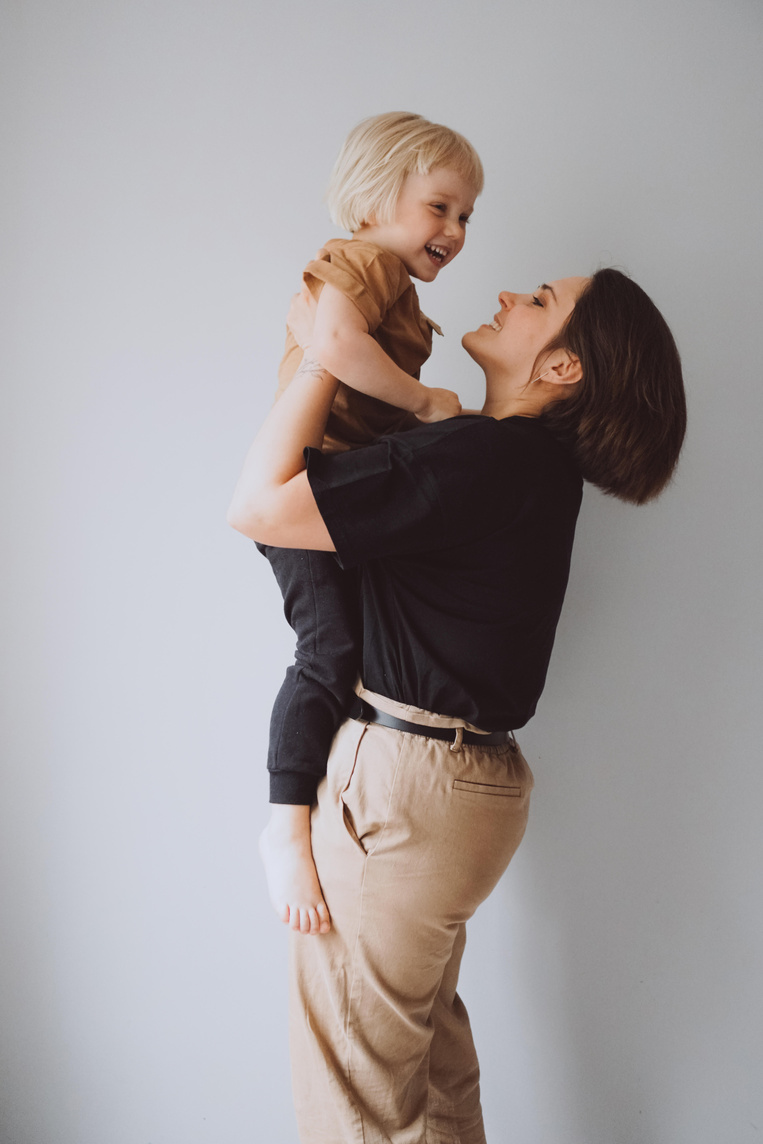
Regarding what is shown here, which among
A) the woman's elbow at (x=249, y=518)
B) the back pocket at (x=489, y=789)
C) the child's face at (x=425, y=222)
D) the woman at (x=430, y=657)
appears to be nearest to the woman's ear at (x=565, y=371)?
the woman at (x=430, y=657)

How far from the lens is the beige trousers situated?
1.03 meters

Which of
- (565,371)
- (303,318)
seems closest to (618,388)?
(565,371)

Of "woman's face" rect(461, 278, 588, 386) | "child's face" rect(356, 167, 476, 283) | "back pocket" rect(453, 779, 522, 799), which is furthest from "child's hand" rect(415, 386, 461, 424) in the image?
"back pocket" rect(453, 779, 522, 799)

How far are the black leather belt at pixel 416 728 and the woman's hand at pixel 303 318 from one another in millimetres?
567

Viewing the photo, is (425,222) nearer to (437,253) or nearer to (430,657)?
(437,253)

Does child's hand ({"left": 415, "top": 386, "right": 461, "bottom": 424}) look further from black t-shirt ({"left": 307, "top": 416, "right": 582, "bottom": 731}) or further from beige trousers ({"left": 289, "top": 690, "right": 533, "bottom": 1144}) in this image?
beige trousers ({"left": 289, "top": 690, "right": 533, "bottom": 1144})

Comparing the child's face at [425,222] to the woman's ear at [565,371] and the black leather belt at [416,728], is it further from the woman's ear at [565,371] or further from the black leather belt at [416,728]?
the black leather belt at [416,728]

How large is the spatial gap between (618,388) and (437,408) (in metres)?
0.27

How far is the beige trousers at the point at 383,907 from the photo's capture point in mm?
1031

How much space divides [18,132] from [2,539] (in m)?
0.86

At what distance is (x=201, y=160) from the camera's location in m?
1.54

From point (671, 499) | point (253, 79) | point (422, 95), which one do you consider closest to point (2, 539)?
point (253, 79)

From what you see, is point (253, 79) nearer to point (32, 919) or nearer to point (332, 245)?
point (332, 245)

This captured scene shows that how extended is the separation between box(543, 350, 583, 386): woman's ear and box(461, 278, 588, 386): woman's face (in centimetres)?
2
